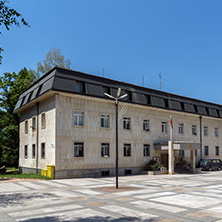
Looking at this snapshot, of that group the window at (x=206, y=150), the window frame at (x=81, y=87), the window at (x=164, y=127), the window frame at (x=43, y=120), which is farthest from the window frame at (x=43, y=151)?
the window at (x=206, y=150)

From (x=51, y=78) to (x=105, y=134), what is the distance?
779 cm

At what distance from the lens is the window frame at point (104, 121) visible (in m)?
28.1

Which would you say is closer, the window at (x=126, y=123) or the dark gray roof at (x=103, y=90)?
the dark gray roof at (x=103, y=90)

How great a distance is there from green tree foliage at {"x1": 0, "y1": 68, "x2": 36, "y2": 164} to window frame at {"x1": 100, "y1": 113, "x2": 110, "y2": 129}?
1713 cm

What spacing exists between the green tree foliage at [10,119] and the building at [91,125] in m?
6.29

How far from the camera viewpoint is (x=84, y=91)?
26.5 m

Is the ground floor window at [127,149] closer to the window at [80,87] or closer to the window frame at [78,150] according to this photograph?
the window frame at [78,150]

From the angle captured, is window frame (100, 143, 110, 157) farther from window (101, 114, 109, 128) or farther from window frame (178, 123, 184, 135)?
window frame (178, 123, 184, 135)

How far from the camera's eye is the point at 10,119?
41594 mm

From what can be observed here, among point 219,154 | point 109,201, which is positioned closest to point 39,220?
point 109,201

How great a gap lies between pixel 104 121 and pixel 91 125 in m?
1.80

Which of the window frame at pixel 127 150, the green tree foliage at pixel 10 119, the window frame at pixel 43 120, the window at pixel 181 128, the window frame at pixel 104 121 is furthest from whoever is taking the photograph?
the green tree foliage at pixel 10 119

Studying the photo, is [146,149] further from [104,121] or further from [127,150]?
[104,121]

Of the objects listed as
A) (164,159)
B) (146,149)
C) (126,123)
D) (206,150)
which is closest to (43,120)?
(126,123)
